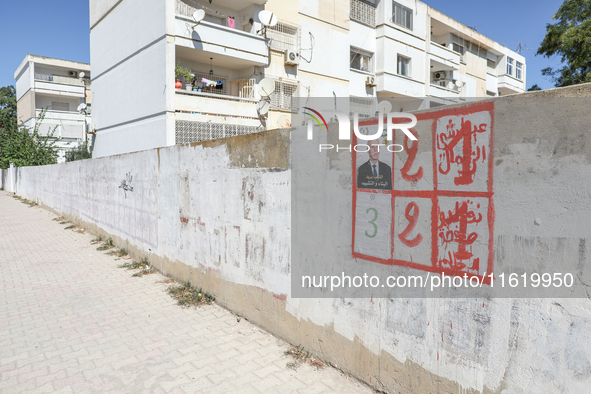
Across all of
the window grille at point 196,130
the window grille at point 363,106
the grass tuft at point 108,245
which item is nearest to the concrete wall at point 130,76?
the window grille at point 196,130

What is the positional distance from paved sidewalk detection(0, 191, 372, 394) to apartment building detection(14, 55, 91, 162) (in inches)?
1147

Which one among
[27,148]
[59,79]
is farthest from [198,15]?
[59,79]

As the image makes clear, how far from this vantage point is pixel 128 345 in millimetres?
3922

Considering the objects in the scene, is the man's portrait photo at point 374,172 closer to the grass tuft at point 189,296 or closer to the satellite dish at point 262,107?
the grass tuft at point 189,296

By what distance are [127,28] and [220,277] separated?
15.7 metres

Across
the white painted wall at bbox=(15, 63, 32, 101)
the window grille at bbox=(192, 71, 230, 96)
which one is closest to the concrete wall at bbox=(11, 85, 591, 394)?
the window grille at bbox=(192, 71, 230, 96)

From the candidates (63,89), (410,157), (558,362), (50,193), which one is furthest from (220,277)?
(63,89)

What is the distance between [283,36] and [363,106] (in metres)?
5.72

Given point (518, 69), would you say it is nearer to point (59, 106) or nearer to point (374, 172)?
point (374, 172)

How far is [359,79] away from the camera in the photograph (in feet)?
65.1

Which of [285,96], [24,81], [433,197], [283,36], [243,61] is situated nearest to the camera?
[433,197]

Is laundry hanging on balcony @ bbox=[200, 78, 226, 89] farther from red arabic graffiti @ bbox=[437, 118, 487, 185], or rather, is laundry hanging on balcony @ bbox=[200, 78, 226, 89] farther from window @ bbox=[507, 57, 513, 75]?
window @ bbox=[507, 57, 513, 75]

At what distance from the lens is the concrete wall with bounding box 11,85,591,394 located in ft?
6.55

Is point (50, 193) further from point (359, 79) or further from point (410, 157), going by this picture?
point (410, 157)
